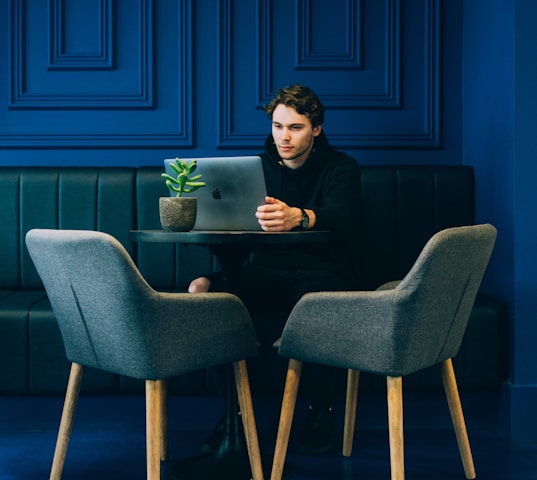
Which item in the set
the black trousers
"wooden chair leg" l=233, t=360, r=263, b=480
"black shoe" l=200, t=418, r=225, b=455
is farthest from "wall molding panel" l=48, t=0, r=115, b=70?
"wooden chair leg" l=233, t=360, r=263, b=480

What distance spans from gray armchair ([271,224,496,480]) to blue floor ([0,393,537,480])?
460mm

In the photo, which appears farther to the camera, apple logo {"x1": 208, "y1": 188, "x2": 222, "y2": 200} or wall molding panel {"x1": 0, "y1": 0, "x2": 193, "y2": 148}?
wall molding panel {"x1": 0, "y1": 0, "x2": 193, "y2": 148}

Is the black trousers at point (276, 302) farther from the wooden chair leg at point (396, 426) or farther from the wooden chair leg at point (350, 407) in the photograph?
the wooden chair leg at point (396, 426)

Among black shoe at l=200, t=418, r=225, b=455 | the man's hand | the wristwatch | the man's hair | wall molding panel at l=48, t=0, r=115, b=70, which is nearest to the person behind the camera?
the man's hand

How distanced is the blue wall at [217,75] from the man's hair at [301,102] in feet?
2.22

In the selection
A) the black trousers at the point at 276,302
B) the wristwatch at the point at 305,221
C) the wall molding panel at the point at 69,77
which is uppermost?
the wall molding panel at the point at 69,77

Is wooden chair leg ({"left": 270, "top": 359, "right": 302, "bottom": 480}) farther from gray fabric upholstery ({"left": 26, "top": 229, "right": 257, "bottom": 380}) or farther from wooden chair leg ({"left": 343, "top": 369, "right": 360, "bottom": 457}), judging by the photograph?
wooden chair leg ({"left": 343, "top": 369, "right": 360, "bottom": 457})

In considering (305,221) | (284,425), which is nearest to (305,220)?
(305,221)

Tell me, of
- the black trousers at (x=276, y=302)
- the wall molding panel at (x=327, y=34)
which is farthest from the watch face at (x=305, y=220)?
the wall molding panel at (x=327, y=34)

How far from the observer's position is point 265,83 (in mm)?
3285

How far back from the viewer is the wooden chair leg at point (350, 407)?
8.00 ft

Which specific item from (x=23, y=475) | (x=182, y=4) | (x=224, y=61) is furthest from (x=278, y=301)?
(x=182, y=4)

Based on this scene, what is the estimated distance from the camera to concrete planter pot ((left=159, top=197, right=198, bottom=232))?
2129 mm

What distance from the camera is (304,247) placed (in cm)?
261
